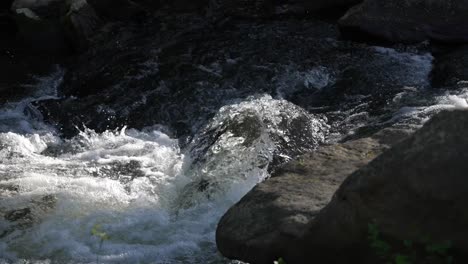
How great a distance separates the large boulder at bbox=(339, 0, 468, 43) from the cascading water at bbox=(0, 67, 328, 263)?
2.57 meters

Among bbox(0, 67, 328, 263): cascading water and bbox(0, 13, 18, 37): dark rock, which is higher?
bbox(0, 67, 328, 263): cascading water

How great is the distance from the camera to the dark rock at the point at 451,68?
781 centimetres

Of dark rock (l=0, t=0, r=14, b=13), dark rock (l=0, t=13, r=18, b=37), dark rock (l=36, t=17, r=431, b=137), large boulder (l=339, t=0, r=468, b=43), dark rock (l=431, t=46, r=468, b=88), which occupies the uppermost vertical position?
large boulder (l=339, t=0, r=468, b=43)

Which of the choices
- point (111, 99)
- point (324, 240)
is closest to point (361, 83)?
point (111, 99)

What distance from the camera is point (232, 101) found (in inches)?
306

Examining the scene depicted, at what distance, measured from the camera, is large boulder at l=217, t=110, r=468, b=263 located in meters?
3.29

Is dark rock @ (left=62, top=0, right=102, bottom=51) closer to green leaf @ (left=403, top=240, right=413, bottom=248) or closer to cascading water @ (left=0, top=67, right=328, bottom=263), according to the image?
cascading water @ (left=0, top=67, right=328, bottom=263)

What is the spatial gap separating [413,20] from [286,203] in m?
5.49

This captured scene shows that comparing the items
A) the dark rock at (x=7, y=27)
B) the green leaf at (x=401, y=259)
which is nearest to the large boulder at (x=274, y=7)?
the dark rock at (x=7, y=27)

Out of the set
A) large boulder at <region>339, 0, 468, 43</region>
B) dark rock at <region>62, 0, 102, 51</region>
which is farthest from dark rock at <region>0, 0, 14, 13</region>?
large boulder at <region>339, 0, 468, 43</region>

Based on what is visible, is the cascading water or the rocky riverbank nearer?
the rocky riverbank

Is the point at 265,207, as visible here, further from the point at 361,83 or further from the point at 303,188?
the point at 361,83

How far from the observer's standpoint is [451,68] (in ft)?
26.6

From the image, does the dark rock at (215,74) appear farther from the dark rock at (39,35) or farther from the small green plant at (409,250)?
the small green plant at (409,250)
